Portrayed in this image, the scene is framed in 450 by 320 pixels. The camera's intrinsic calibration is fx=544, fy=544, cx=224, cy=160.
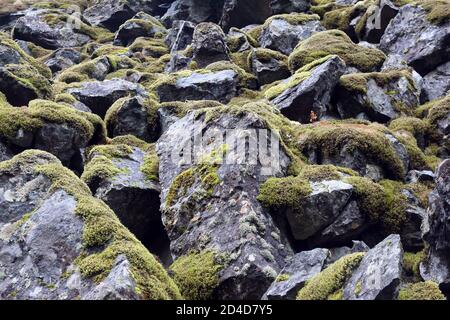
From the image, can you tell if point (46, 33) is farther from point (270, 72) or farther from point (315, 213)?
point (315, 213)

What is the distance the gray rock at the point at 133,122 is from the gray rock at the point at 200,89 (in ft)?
13.9

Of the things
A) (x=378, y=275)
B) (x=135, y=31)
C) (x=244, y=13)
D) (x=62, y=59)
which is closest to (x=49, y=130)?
(x=378, y=275)

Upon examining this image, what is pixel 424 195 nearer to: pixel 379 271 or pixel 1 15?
pixel 379 271

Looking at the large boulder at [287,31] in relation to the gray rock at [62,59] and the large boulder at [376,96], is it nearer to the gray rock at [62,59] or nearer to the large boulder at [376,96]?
the large boulder at [376,96]

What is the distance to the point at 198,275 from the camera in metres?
11.8

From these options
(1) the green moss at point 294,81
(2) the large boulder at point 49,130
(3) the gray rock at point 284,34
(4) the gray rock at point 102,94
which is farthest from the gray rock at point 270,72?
(2) the large boulder at point 49,130

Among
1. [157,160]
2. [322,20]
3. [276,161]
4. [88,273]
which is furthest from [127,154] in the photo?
[322,20]

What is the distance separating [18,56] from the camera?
81.7 feet

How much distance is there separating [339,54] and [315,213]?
15863mm

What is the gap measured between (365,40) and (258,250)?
24.7 m

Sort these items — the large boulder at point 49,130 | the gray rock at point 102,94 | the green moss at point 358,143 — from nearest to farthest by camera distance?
the large boulder at point 49,130, the green moss at point 358,143, the gray rock at point 102,94

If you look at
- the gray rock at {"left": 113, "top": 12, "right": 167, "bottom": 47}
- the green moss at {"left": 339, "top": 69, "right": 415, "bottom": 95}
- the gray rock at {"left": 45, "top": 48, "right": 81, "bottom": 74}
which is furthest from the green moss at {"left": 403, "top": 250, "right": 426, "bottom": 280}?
the gray rock at {"left": 113, "top": 12, "right": 167, "bottom": 47}

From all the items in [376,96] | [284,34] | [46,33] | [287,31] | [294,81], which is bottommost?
[376,96]

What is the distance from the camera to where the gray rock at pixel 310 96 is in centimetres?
2192
